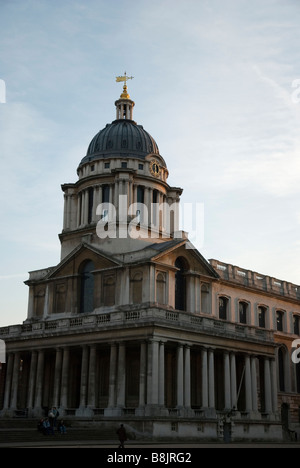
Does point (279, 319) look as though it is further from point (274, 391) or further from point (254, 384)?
point (254, 384)

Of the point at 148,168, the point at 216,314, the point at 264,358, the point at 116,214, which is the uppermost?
the point at 148,168

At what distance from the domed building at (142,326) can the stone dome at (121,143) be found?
13cm

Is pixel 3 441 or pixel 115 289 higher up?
pixel 115 289

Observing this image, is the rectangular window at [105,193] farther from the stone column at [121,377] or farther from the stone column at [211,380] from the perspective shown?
the stone column at [211,380]

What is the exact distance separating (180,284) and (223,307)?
6.93 m

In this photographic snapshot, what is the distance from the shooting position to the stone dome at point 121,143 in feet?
210

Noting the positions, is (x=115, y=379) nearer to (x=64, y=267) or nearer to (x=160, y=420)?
(x=160, y=420)

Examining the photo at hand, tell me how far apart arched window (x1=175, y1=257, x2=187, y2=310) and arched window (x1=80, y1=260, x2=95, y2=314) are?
283 inches

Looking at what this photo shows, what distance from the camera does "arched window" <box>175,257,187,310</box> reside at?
175ft

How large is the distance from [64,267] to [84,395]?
13533mm

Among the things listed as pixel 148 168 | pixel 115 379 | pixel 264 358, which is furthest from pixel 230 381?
pixel 148 168

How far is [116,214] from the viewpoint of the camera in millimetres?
58812

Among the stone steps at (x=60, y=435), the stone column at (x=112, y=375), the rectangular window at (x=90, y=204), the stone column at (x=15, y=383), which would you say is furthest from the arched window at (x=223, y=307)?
the stone steps at (x=60, y=435)

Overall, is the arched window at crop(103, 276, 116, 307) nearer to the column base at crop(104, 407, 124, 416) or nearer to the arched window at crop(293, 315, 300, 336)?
the column base at crop(104, 407, 124, 416)
